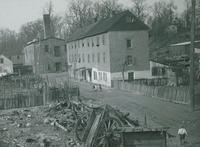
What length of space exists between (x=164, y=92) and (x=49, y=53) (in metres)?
41.7

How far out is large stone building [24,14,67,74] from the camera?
66.1 meters

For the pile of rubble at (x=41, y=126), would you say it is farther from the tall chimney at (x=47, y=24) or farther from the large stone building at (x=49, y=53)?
the large stone building at (x=49, y=53)

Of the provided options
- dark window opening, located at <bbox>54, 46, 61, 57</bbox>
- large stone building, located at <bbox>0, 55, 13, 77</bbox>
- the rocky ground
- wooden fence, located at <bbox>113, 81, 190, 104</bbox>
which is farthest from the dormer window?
large stone building, located at <bbox>0, 55, 13, 77</bbox>

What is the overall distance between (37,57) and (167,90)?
145 ft

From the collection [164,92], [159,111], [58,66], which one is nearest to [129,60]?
[164,92]

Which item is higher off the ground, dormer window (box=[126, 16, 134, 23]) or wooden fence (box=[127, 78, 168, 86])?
dormer window (box=[126, 16, 134, 23])

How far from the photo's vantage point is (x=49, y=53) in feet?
221

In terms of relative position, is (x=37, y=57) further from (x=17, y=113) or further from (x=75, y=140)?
(x=75, y=140)

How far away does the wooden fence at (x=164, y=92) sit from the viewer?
90.3 feet

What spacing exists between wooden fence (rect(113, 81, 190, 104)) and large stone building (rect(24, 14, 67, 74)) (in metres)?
31.7

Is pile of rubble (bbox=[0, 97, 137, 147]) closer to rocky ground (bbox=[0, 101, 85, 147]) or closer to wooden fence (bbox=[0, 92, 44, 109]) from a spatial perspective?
rocky ground (bbox=[0, 101, 85, 147])

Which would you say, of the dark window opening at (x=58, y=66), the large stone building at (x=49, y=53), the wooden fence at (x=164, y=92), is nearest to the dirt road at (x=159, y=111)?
the wooden fence at (x=164, y=92)

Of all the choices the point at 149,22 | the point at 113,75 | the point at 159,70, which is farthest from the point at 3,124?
the point at 149,22

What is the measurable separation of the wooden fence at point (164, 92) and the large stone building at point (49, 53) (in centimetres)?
3169
